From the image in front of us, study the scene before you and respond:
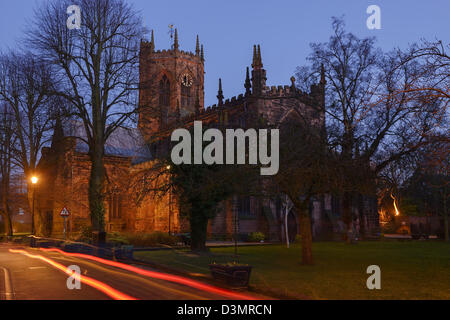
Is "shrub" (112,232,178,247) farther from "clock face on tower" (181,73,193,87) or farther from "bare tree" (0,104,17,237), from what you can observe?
"clock face on tower" (181,73,193,87)

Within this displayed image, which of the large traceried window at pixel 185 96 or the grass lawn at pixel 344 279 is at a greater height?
the large traceried window at pixel 185 96

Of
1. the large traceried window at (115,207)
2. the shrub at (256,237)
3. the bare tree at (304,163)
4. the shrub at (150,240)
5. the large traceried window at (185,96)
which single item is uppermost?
the large traceried window at (185,96)

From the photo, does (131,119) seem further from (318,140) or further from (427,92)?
(427,92)

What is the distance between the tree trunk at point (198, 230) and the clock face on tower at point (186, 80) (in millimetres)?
48686

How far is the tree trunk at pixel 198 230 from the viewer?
23078 millimetres

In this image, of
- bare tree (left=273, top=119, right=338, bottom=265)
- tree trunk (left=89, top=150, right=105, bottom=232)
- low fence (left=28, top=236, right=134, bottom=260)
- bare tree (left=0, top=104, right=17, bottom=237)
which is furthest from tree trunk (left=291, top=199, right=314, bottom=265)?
bare tree (left=0, top=104, right=17, bottom=237)

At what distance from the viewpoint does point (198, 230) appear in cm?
2342

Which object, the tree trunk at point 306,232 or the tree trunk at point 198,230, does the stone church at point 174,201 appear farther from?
the tree trunk at point 306,232

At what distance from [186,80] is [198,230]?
49.5m

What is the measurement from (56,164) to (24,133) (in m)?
8.52

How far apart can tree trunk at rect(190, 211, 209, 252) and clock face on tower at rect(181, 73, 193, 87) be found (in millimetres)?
48686

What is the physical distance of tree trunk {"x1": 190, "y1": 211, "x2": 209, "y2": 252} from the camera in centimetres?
2308

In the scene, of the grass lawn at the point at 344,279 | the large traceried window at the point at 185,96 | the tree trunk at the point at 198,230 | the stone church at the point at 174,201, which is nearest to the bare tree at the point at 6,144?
the stone church at the point at 174,201

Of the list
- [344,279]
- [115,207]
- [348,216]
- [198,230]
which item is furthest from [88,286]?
[115,207]
